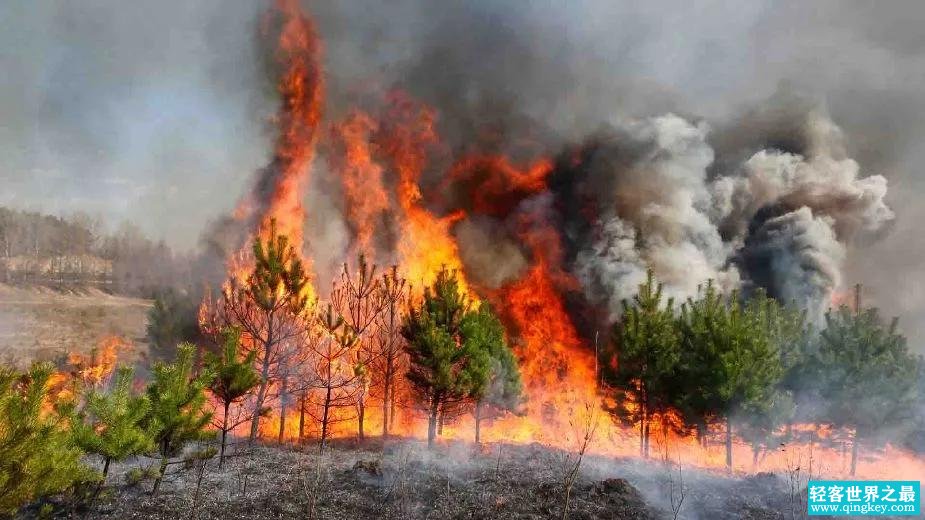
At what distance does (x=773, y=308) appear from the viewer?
27.2 meters

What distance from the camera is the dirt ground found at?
57.8 metres

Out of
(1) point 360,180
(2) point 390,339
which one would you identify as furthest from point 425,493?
(1) point 360,180

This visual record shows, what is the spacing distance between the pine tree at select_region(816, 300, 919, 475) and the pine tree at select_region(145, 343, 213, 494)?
79.5 ft

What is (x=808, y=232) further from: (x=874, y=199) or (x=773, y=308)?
(x=773, y=308)

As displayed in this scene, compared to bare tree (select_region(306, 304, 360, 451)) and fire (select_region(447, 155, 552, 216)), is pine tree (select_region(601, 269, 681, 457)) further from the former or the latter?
fire (select_region(447, 155, 552, 216))

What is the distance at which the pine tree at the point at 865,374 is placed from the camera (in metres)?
23.9

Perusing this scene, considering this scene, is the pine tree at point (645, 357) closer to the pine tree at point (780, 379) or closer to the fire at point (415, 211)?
the pine tree at point (780, 379)

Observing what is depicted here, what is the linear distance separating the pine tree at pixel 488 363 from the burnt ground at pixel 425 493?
4270 mm

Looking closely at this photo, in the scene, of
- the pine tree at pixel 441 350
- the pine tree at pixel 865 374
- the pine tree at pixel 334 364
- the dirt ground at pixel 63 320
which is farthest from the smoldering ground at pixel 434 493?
the dirt ground at pixel 63 320

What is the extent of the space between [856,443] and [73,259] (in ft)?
326

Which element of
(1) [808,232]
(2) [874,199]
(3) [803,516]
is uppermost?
(2) [874,199]

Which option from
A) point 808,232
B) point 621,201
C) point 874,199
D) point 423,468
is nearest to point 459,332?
point 423,468

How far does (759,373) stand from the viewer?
22281mm

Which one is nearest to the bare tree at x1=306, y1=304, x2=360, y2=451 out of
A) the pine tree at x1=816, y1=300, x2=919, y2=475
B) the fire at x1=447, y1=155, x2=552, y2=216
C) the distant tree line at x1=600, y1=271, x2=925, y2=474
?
the distant tree line at x1=600, y1=271, x2=925, y2=474
